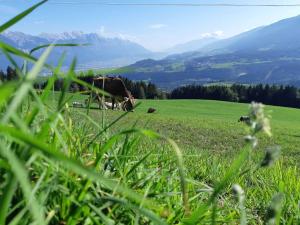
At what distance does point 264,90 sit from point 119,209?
286 ft

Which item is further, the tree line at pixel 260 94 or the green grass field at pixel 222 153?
the tree line at pixel 260 94

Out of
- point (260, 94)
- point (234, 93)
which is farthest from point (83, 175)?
point (260, 94)

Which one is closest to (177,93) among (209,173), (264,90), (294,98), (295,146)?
(264,90)

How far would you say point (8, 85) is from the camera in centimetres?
74

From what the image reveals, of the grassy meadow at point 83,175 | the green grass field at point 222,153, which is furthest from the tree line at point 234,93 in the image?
the grassy meadow at point 83,175

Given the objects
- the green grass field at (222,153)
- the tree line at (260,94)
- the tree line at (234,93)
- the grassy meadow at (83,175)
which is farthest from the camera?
the tree line at (260,94)

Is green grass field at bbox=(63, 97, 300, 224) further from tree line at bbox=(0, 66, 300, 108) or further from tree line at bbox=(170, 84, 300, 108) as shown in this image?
tree line at bbox=(170, 84, 300, 108)

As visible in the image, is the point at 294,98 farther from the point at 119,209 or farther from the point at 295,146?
the point at 119,209

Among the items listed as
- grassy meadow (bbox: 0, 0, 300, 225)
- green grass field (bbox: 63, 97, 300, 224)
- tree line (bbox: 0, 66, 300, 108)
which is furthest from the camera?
tree line (bbox: 0, 66, 300, 108)

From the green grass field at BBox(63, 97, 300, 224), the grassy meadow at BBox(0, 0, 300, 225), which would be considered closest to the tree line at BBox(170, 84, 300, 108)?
the green grass field at BBox(63, 97, 300, 224)

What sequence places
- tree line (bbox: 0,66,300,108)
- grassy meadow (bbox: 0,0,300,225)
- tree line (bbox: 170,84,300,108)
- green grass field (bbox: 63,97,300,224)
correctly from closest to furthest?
grassy meadow (bbox: 0,0,300,225)
green grass field (bbox: 63,97,300,224)
tree line (bbox: 0,66,300,108)
tree line (bbox: 170,84,300,108)

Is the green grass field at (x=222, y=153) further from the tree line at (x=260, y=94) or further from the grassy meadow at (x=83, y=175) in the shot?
the tree line at (x=260, y=94)

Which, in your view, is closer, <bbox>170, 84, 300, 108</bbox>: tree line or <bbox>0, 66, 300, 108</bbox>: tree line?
<bbox>0, 66, 300, 108</bbox>: tree line

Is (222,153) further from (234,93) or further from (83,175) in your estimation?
(234,93)
